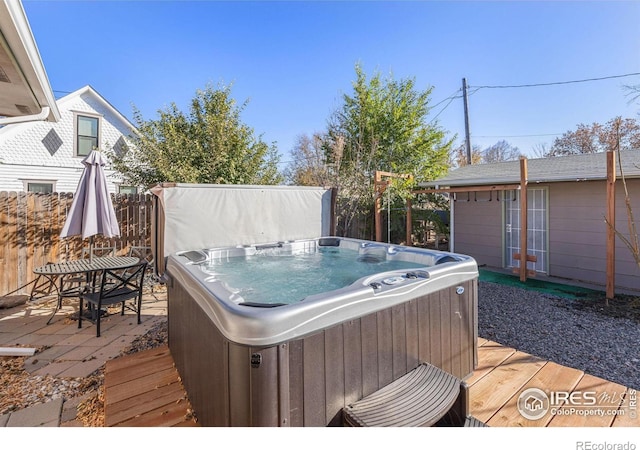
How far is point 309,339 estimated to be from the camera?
1.50 metres

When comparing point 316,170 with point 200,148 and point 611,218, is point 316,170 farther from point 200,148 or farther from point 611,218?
point 611,218

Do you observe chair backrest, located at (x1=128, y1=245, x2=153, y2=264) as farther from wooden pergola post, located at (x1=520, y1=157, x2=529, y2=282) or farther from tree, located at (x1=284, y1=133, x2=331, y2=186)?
wooden pergola post, located at (x1=520, y1=157, x2=529, y2=282)

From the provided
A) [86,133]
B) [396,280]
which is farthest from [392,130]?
[86,133]

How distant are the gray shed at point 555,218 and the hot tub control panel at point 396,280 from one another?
16.2 ft

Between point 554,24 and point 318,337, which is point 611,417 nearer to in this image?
point 318,337

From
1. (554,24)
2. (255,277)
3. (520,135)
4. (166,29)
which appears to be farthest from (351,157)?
(520,135)

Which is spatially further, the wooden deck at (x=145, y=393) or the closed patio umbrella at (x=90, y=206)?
the closed patio umbrella at (x=90, y=206)

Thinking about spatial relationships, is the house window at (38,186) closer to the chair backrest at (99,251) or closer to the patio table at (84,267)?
the chair backrest at (99,251)

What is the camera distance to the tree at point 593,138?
1141 cm

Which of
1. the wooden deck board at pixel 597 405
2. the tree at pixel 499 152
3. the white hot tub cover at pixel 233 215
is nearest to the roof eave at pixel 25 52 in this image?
the white hot tub cover at pixel 233 215

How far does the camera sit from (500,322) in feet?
12.9

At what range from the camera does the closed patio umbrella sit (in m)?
4.07

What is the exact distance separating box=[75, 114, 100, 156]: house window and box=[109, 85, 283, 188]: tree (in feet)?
13.5

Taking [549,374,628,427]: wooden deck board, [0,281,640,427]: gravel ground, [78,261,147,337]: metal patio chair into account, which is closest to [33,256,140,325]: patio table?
[78,261,147,337]: metal patio chair
